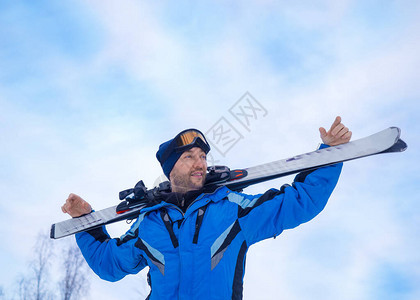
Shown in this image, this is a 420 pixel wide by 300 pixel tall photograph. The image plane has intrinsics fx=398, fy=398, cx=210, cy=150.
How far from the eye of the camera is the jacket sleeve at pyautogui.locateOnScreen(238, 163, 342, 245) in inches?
124

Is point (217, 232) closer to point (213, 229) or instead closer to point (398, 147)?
point (213, 229)

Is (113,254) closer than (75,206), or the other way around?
(113,254)

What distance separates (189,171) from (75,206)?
146 centimetres

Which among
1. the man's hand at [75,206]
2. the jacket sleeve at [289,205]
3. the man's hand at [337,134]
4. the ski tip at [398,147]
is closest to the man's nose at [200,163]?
the jacket sleeve at [289,205]

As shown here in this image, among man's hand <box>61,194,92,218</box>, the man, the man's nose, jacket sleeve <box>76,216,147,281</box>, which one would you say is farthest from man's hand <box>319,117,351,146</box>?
man's hand <box>61,194,92,218</box>

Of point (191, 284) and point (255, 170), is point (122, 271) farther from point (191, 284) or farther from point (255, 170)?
point (255, 170)

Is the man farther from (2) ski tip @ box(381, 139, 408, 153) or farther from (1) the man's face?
(2) ski tip @ box(381, 139, 408, 153)

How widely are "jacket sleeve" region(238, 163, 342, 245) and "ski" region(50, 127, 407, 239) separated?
13cm

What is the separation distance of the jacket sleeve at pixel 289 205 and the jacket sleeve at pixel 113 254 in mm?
1059

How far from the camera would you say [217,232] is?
3.21 meters

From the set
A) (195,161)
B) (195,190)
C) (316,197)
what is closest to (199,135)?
(195,161)

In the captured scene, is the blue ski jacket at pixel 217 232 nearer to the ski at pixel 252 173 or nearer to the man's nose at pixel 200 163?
the ski at pixel 252 173

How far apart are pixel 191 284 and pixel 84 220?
182 cm

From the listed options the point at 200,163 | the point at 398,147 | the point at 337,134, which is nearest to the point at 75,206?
the point at 200,163
